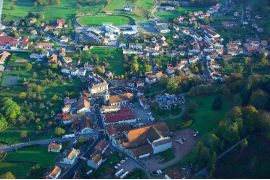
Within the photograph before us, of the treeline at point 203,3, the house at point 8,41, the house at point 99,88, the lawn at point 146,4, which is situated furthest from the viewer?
the treeline at point 203,3

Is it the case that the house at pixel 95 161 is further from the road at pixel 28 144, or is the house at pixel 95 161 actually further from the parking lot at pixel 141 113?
the parking lot at pixel 141 113

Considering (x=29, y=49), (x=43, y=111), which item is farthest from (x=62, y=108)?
(x=29, y=49)

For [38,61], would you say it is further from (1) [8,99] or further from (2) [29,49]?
(1) [8,99]

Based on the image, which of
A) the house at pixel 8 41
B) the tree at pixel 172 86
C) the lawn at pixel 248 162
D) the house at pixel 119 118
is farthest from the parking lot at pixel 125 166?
the house at pixel 8 41

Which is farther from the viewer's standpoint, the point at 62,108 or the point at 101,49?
the point at 101,49

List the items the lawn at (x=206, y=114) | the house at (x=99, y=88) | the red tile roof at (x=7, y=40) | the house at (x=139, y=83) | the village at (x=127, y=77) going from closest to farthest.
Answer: the village at (x=127, y=77), the lawn at (x=206, y=114), the house at (x=99, y=88), the house at (x=139, y=83), the red tile roof at (x=7, y=40)
